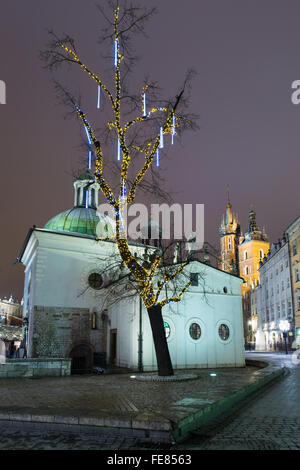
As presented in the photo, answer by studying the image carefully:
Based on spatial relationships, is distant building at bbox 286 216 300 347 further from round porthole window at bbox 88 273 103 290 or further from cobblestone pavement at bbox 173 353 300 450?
cobblestone pavement at bbox 173 353 300 450

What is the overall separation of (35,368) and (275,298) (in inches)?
1776

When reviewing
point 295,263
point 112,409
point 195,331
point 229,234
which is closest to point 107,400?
point 112,409

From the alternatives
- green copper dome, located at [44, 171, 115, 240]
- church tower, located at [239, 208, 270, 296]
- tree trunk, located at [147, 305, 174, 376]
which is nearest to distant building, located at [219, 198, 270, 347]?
church tower, located at [239, 208, 270, 296]

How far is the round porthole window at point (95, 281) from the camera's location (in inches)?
1054

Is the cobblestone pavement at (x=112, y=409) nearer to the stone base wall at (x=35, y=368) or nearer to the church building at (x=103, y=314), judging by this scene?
the stone base wall at (x=35, y=368)

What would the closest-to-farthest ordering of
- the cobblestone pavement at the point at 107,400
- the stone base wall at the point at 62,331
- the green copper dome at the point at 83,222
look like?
1. the cobblestone pavement at the point at 107,400
2. the stone base wall at the point at 62,331
3. the green copper dome at the point at 83,222

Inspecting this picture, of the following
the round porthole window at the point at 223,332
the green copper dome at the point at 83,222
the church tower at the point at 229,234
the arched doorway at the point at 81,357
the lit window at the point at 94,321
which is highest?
the church tower at the point at 229,234

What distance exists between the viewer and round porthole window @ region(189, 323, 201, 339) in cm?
2420

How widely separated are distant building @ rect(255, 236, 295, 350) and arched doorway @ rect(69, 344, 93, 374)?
28.4m

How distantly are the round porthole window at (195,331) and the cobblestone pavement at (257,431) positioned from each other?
13.8m

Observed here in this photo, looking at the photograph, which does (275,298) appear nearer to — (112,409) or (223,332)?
(223,332)

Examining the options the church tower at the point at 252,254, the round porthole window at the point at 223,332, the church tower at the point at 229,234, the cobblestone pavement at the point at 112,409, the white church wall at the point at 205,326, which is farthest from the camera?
the church tower at the point at 229,234

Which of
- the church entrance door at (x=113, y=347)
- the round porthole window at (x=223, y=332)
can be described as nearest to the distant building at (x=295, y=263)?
the round porthole window at (x=223, y=332)

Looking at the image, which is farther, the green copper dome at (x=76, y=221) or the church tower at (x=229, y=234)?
the church tower at (x=229, y=234)
